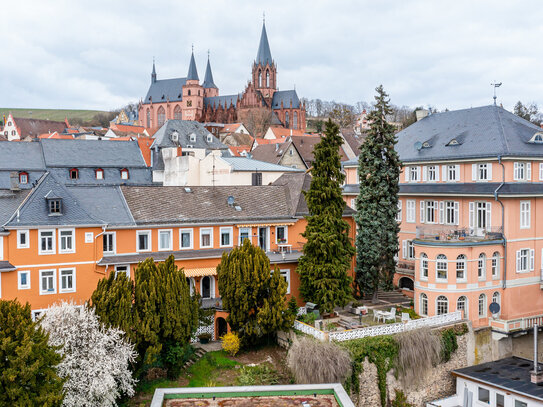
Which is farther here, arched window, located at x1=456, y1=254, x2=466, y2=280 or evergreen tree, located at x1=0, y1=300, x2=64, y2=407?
arched window, located at x1=456, y1=254, x2=466, y2=280

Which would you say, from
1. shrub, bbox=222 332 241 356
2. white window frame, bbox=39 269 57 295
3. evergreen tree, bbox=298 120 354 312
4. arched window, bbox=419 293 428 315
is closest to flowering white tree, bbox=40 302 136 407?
white window frame, bbox=39 269 57 295

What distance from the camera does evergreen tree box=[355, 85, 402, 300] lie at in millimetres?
33938

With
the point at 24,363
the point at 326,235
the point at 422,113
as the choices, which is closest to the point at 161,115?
the point at 422,113

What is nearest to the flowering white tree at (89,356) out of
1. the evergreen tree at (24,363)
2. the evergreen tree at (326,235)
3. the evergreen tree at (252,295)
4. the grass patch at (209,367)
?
the evergreen tree at (24,363)

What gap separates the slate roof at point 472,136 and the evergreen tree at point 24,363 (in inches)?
1093

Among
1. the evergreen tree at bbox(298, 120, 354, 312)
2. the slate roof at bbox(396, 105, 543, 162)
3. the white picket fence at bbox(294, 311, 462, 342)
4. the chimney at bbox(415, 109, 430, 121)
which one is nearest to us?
the white picket fence at bbox(294, 311, 462, 342)

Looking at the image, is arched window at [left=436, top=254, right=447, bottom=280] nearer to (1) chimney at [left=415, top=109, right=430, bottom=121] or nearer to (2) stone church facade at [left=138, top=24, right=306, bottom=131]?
(1) chimney at [left=415, top=109, right=430, bottom=121]

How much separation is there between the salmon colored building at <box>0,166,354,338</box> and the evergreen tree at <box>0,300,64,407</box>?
7.28m

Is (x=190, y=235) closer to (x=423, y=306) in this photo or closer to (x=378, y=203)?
(x=378, y=203)

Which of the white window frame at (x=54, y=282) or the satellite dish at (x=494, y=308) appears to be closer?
the white window frame at (x=54, y=282)

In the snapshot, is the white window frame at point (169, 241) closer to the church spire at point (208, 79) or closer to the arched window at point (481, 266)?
the arched window at point (481, 266)

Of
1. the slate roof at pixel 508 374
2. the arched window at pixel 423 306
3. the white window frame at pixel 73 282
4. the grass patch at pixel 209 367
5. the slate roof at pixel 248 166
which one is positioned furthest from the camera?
the slate roof at pixel 248 166

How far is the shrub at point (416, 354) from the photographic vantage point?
2786 centimetres

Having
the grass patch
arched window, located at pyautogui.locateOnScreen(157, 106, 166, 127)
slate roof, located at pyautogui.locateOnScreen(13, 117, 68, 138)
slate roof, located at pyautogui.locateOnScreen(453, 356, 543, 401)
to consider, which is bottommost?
slate roof, located at pyautogui.locateOnScreen(453, 356, 543, 401)
